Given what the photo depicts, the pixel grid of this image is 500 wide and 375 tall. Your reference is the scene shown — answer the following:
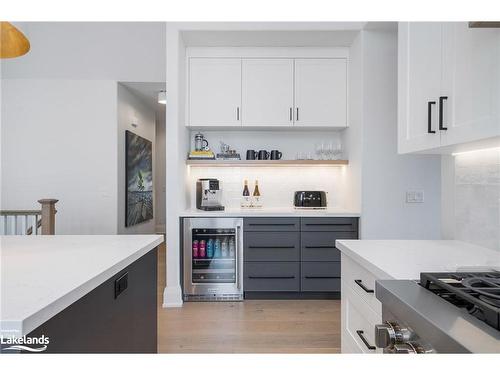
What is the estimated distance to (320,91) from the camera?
12.1ft

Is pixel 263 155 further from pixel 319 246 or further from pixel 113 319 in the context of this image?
pixel 113 319

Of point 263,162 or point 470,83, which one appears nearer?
point 470,83

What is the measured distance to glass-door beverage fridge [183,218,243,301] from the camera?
3.41m

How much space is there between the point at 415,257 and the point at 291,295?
220 cm

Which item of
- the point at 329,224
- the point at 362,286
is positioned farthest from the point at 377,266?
the point at 329,224

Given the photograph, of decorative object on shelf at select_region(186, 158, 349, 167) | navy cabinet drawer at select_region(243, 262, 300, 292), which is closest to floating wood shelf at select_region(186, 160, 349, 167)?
decorative object on shelf at select_region(186, 158, 349, 167)

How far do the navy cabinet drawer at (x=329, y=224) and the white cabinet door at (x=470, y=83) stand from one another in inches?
78.0

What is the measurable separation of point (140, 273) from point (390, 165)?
2613 millimetres

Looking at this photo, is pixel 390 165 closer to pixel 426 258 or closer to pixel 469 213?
pixel 469 213

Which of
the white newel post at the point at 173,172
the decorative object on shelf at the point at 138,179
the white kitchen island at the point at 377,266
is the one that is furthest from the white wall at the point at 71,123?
the white kitchen island at the point at 377,266

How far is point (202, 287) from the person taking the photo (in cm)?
344

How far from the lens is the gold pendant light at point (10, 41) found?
159 centimetres

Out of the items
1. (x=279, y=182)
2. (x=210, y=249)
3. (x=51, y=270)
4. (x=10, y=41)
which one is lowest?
(x=210, y=249)
